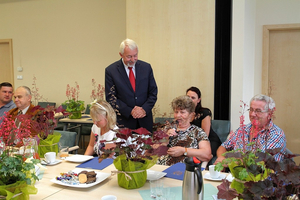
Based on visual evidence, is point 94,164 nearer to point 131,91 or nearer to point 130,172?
point 130,172

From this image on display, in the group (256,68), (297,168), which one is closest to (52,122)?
(297,168)

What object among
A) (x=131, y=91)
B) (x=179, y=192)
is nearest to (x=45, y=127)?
(x=131, y=91)

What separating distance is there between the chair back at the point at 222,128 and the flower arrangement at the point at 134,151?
1.99m

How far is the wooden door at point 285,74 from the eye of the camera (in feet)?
15.4

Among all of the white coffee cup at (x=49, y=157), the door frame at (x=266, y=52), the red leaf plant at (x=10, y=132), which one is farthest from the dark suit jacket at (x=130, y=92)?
the door frame at (x=266, y=52)

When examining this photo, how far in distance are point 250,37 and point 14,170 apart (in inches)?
148

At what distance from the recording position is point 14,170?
141cm

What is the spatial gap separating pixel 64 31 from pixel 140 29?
3.11 m

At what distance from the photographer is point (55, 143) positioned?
241 centimetres

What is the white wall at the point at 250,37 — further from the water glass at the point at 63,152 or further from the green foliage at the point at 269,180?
the green foliage at the point at 269,180

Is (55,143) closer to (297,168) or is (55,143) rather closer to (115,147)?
(115,147)

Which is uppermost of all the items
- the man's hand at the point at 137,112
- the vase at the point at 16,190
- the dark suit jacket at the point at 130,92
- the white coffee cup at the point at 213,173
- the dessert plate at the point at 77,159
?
the dark suit jacket at the point at 130,92

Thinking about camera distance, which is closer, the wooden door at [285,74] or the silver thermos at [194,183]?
the silver thermos at [194,183]

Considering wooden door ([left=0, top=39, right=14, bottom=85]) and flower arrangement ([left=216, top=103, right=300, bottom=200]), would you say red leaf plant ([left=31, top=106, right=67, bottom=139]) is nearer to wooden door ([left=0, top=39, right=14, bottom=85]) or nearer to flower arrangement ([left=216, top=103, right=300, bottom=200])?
flower arrangement ([left=216, top=103, right=300, bottom=200])
